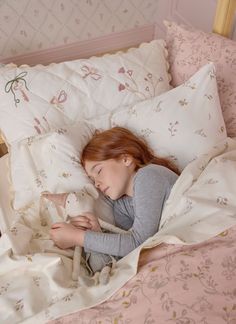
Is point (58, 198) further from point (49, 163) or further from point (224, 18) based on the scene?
point (224, 18)

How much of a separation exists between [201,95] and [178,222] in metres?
0.47

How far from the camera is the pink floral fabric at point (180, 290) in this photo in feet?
2.78

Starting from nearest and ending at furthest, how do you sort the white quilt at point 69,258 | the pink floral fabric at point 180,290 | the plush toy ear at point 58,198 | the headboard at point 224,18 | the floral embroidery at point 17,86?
Result: 1. the pink floral fabric at point 180,290
2. the white quilt at point 69,258
3. the plush toy ear at point 58,198
4. the floral embroidery at point 17,86
5. the headboard at point 224,18

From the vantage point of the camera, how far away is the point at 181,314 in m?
0.84

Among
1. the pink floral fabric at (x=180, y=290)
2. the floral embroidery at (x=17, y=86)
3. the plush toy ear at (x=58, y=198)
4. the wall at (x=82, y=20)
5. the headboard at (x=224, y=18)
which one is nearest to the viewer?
the pink floral fabric at (x=180, y=290)

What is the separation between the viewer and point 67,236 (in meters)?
1.10

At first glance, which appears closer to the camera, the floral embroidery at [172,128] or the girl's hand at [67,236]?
the girl's hand at [67,236]

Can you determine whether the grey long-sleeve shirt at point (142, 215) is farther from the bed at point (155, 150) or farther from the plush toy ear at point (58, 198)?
the plush toy ear at point (58, 198)

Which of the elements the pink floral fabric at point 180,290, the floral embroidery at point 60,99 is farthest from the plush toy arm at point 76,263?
the floral embroidery at point 60,99

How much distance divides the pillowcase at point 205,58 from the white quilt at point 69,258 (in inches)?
13.1

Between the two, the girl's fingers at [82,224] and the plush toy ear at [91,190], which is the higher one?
the plush toy ear at [91,190]

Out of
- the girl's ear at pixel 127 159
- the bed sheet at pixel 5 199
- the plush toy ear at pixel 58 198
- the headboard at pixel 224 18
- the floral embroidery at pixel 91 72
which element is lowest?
the bed sheet at pixel 5 199

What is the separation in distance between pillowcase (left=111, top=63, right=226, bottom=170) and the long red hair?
0.03 metres

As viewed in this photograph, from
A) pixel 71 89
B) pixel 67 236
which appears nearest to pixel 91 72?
pixel 71 89
